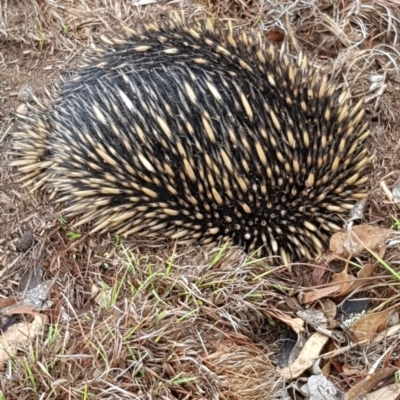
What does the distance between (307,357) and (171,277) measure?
60cm

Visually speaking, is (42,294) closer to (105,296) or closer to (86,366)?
(105,296)

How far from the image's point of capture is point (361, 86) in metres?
3.27

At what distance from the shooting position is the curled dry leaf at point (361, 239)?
2625 millimetres

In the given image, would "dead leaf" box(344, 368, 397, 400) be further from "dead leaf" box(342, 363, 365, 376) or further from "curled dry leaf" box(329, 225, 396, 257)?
"curled dry leaf" box(329, 225, 396, 257)

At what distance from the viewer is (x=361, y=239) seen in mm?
2662

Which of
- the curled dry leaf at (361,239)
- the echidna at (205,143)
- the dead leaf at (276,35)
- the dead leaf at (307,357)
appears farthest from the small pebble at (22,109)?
the dead leaf at (307,357)

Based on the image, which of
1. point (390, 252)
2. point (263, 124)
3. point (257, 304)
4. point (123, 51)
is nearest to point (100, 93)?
point (123, 51)

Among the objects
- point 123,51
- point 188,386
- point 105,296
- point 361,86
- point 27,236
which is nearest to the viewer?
point 188,386

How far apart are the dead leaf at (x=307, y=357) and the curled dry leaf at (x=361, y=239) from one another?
380 millimetres

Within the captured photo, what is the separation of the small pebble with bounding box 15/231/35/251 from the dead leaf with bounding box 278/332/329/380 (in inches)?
48.4

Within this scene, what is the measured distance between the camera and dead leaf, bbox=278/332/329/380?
2.41 m

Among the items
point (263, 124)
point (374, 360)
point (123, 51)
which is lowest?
point (374, 360)

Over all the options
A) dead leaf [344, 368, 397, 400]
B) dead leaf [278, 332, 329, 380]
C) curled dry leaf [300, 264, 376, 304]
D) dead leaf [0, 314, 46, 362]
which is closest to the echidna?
curled dry leaf [300, 264, 376, 304]

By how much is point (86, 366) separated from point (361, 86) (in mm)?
1935
